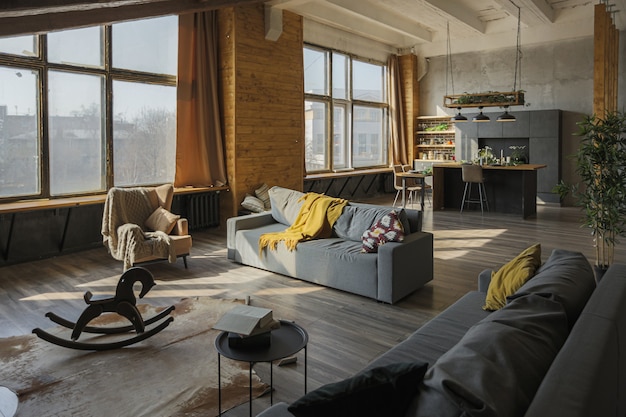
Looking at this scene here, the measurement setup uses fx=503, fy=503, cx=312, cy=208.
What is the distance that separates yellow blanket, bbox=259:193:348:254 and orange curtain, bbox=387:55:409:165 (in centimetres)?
769

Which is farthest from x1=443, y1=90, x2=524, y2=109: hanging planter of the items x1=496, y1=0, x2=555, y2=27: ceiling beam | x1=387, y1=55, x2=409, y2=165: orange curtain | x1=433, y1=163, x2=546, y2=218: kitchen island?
x1=387, y1=55, x2=409, y2=165: orange curtain

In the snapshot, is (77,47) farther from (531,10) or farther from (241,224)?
(531,10)

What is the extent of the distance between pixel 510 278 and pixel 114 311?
8.78 ft

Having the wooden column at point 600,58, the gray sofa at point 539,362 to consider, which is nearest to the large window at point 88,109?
the gray sofa at point 539,362

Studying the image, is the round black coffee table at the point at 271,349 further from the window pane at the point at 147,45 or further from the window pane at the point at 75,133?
the window pane at the point at 147,45

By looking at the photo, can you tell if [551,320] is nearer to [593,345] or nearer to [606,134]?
[593,345]

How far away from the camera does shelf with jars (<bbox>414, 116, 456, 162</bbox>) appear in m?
12.9

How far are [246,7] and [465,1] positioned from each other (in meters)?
4.95

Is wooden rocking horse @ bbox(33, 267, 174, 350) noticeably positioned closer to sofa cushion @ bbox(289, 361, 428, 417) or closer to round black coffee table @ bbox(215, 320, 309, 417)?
round black coffee table @ bbox(215, 320, 309, 417)

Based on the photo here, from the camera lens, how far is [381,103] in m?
12.9

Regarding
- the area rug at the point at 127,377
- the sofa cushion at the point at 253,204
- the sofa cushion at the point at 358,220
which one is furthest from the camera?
the sofa cushion at the point at 253,204

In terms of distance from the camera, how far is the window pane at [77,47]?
652 centimetres

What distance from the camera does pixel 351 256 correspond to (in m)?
4.75

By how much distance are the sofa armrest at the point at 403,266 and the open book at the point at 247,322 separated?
2078 mm
